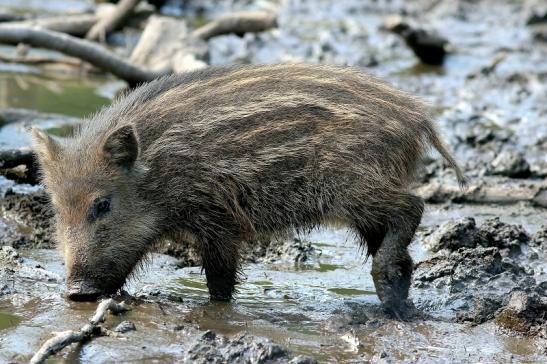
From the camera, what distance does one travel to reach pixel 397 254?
23.6 feet

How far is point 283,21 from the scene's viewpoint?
1942cm

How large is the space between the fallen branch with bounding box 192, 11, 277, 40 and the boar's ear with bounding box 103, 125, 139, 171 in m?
7.55

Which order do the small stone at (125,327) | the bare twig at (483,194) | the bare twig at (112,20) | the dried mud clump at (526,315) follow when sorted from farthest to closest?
the bare twig at (112,20), the bare twig at (483,194), the dried mud clump at (526,315), the small stone at (125,327)

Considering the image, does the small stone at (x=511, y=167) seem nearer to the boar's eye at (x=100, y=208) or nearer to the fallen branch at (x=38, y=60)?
the boar's eye at (x=100, y=208)

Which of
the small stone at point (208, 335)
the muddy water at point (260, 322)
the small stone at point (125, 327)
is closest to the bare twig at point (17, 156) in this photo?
the muddy water at point (260, 322)

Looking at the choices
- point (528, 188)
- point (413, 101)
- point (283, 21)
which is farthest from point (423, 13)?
point (413, 101)

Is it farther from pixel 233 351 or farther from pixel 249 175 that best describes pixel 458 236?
pixel 233 351

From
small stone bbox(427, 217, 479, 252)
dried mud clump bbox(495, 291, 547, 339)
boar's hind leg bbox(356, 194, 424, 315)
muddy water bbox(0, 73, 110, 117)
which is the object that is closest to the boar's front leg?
boar's hind leg bbox(356, 194, 424, 315)

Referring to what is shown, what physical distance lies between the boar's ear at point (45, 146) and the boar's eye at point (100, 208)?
461mm

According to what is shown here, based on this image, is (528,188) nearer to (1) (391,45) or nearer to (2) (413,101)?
(2) (413,101)

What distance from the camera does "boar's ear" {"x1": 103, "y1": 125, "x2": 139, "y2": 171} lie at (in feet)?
22.9

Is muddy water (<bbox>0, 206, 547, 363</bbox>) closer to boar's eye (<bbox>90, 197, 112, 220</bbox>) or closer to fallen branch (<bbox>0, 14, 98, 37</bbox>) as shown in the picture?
boar's eye (<bbox>90, 197, 112, 220</bbox>)

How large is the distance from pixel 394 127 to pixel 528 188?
10.6 ft

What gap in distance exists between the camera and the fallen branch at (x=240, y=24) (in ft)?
48.1
